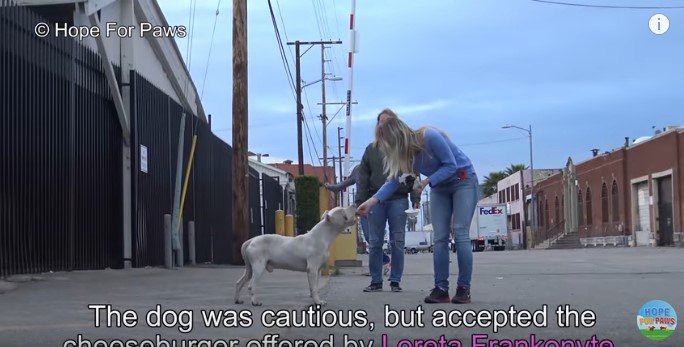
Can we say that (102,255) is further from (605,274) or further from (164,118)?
(605,274)

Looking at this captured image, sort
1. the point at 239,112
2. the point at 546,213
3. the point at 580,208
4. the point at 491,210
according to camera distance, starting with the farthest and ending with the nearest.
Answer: the point at 546,213 → the point at 491,210 → the point at 580,208 → the point at 239,112

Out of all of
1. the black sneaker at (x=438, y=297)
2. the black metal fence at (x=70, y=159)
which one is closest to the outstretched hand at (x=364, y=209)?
the black sneaker at (x=438, y=297)

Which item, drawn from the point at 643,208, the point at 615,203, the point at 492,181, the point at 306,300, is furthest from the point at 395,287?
the point at 492,181

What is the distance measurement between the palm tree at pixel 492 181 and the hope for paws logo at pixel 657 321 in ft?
279

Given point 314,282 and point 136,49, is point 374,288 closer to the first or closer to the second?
point 314,282

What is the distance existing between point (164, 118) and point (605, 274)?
25.3 feet

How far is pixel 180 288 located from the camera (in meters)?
8.70

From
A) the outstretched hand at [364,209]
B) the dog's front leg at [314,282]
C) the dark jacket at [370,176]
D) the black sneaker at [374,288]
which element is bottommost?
the black sneaker at [374,288]

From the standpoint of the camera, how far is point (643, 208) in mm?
42438

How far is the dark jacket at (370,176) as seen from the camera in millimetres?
8133

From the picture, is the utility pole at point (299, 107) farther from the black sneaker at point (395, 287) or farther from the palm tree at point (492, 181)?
the palm tree at point (492, 181)

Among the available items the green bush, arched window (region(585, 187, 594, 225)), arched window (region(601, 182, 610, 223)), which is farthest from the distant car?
the green bush

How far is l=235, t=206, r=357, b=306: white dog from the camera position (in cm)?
663
